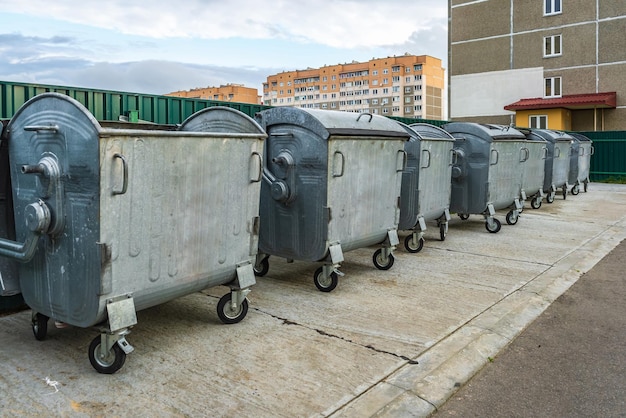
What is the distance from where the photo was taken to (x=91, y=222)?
3076mm

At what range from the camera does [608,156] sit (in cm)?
2191

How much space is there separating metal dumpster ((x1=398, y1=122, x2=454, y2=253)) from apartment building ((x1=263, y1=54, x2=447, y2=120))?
3536 inches

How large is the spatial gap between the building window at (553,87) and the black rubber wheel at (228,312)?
1202 inches

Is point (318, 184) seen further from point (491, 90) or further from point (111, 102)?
point (491, 90)

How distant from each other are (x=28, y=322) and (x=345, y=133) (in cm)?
301

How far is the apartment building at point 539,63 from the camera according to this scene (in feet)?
92.9

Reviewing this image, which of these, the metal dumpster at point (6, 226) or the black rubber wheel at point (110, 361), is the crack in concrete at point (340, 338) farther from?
the metal dumpster at point (6, 226)

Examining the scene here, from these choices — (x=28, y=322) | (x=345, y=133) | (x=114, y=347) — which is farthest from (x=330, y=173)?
(x=28, y=322)

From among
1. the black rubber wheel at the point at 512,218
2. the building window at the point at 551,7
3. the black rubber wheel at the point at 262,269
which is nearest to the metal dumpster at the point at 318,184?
the black rubber wheel at the point at 262,269

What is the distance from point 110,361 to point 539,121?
29.7 m

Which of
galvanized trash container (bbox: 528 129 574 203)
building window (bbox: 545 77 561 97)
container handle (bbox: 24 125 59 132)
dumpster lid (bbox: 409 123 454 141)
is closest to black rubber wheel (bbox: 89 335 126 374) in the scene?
container handle (bbox: 24 125 59 132)

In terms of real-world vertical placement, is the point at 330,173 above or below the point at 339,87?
below

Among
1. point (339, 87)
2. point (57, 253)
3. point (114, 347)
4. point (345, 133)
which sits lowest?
point (114, 347)

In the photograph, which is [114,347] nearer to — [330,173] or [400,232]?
[330,173]
